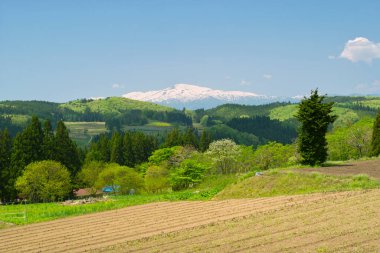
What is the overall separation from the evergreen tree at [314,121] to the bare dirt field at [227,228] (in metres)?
Answer: 11.6

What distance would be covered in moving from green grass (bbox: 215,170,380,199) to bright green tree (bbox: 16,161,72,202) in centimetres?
3571

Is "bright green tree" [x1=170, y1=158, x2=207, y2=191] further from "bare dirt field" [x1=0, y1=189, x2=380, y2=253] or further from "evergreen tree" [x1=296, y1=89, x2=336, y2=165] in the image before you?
"bare dirt field" [x1=0, y1=189, x2=380, y2=253]

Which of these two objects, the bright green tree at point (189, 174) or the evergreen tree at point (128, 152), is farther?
the evergreen tree at point (128, 152)

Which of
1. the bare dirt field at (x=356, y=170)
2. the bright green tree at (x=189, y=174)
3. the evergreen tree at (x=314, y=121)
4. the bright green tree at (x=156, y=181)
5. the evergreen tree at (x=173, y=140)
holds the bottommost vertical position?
the bright green tree at (x=156, y=181)

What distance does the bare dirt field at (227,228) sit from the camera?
62.0ft

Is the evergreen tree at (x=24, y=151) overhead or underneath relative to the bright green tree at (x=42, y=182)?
overhead

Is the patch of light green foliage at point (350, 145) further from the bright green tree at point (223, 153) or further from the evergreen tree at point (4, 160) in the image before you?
the evergreen tree at point (4, 160)

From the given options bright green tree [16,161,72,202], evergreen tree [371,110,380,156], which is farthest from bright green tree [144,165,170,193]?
evergreen tree [371,110,380,156]

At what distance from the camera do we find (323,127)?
43000 mm

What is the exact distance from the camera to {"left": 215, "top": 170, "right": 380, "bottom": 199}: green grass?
34.5 m

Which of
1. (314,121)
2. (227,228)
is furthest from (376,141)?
(227,228)

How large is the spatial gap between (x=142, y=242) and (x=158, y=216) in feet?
35.2

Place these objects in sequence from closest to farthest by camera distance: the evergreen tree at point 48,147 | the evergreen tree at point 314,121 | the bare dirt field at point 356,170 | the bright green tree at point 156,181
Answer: the bare dirt field at point 356,170 < the evergreen tree at point 314,121 < the bright green tree at point 156,181 < the evergreen tree at point 48,147

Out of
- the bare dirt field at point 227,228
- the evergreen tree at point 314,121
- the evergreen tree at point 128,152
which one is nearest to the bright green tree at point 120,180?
the bare dirt field at point 227,228
